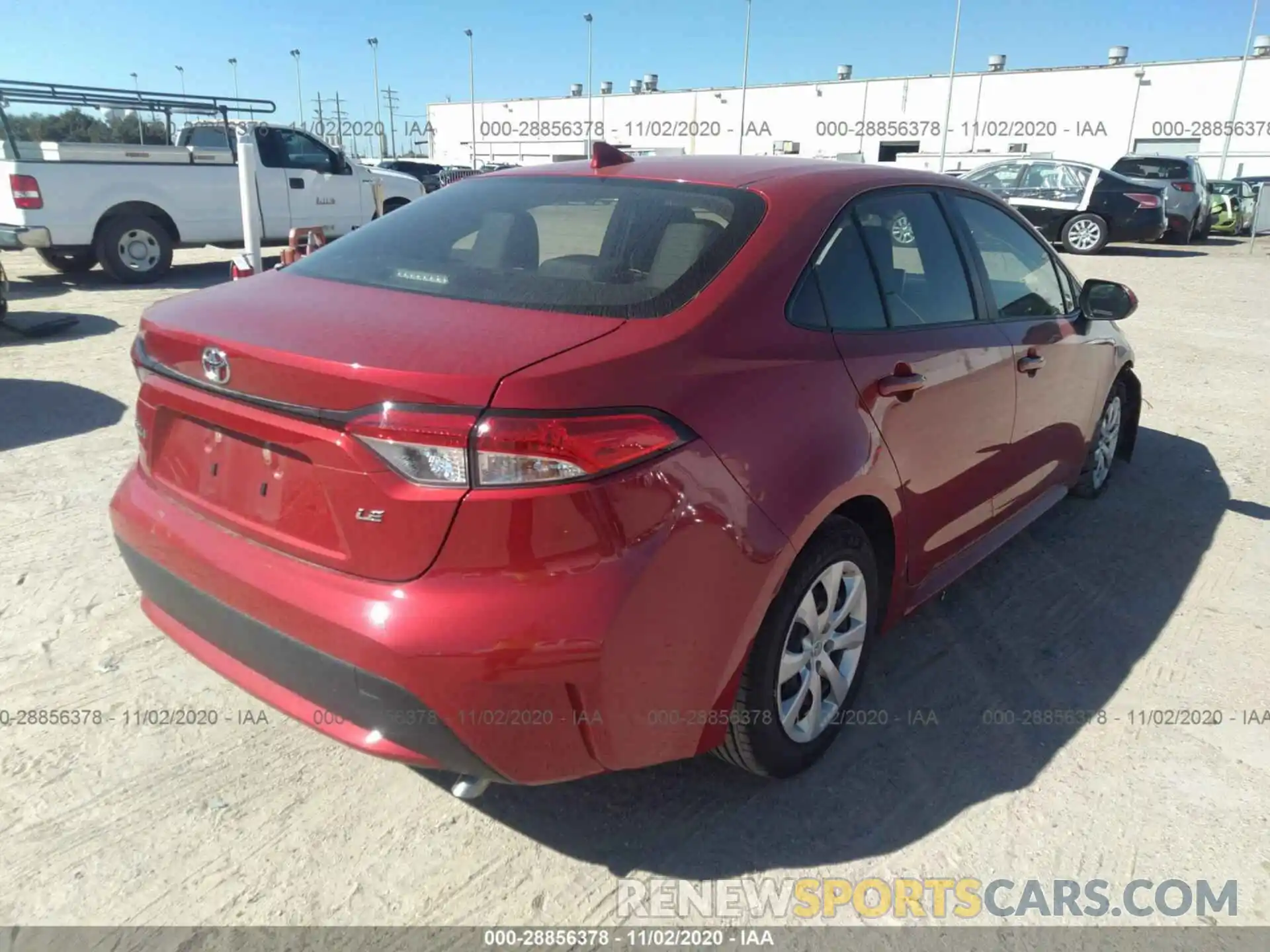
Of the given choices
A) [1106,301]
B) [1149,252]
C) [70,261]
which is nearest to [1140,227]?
[1149,252]

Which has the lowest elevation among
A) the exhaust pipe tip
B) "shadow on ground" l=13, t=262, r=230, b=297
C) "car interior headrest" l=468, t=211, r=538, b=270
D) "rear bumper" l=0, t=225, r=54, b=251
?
"shadow on ground" l=13, t=262, r=230, b=297

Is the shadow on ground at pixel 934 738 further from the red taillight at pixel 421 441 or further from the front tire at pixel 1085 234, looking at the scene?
the front tire at pixel 1085 234

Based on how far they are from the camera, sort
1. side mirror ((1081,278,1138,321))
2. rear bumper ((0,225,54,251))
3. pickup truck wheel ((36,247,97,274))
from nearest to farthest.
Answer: side mirror ((1081,278,1138,321)) → rear bumper ((0,225,54,251)) → pickup truck wheel ((36,247,97,274))

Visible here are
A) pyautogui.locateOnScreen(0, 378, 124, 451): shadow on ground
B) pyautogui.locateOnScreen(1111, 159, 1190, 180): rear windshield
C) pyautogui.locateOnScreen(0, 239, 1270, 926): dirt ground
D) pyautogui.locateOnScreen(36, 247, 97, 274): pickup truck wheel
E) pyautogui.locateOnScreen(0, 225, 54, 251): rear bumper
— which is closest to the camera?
pyautogui.locateOnScreen(0, 239, 1270, 926): dirt ground

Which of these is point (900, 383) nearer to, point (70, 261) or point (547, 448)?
point (547, 448)

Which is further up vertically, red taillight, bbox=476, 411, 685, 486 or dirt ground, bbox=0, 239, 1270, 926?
red taillight, bbox=476, 411, 685, 486

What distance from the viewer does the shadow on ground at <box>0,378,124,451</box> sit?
5.19 metres

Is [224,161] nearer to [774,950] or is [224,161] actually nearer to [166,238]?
[166,238]

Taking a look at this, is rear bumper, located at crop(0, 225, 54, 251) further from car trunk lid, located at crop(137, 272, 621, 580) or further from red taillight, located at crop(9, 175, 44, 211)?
car trunk lid, located at crop(137, 272, 621, 580)

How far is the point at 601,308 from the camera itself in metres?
2.16

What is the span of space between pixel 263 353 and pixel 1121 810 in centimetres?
255

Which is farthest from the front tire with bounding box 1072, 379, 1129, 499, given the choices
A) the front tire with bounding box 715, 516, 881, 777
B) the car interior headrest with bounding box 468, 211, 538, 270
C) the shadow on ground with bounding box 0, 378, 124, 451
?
the shadow on ground with bounding box 0, 378, 124, 451

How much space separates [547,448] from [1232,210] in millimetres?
27883

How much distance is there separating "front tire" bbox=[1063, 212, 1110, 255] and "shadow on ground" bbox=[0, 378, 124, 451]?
17.5 m
